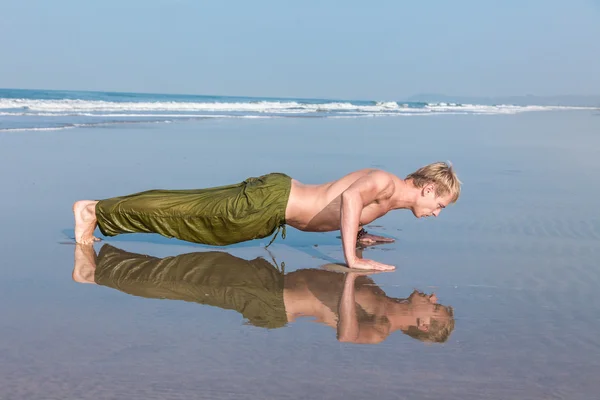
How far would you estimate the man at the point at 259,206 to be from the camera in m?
5.06

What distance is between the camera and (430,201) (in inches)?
200

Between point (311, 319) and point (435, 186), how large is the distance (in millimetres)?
1668

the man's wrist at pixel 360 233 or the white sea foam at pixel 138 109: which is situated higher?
the white sea foam at pixel 138 109

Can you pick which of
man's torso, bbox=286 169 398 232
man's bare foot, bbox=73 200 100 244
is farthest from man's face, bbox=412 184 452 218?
man's bare foot, bbox=73 200 100 244

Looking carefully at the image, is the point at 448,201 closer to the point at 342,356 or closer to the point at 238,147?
the point at 342,356

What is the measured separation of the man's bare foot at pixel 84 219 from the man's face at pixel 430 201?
7.79 ft

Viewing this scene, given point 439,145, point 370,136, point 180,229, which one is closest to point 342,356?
point 180,229

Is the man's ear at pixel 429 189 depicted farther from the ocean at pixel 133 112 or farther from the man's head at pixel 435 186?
the ocean at pixel 133 112

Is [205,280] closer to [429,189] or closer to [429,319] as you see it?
[429,319]

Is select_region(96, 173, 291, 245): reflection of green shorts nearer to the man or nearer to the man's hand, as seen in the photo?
the man

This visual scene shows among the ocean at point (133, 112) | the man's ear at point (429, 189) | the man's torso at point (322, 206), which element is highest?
the ocean at point (133, 112)

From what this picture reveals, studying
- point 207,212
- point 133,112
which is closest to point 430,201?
point 207,212

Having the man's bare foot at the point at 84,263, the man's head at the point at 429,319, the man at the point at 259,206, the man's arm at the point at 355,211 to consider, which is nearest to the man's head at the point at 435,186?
the man at the point at 259,206

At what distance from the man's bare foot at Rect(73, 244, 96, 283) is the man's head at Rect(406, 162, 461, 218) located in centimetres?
220
